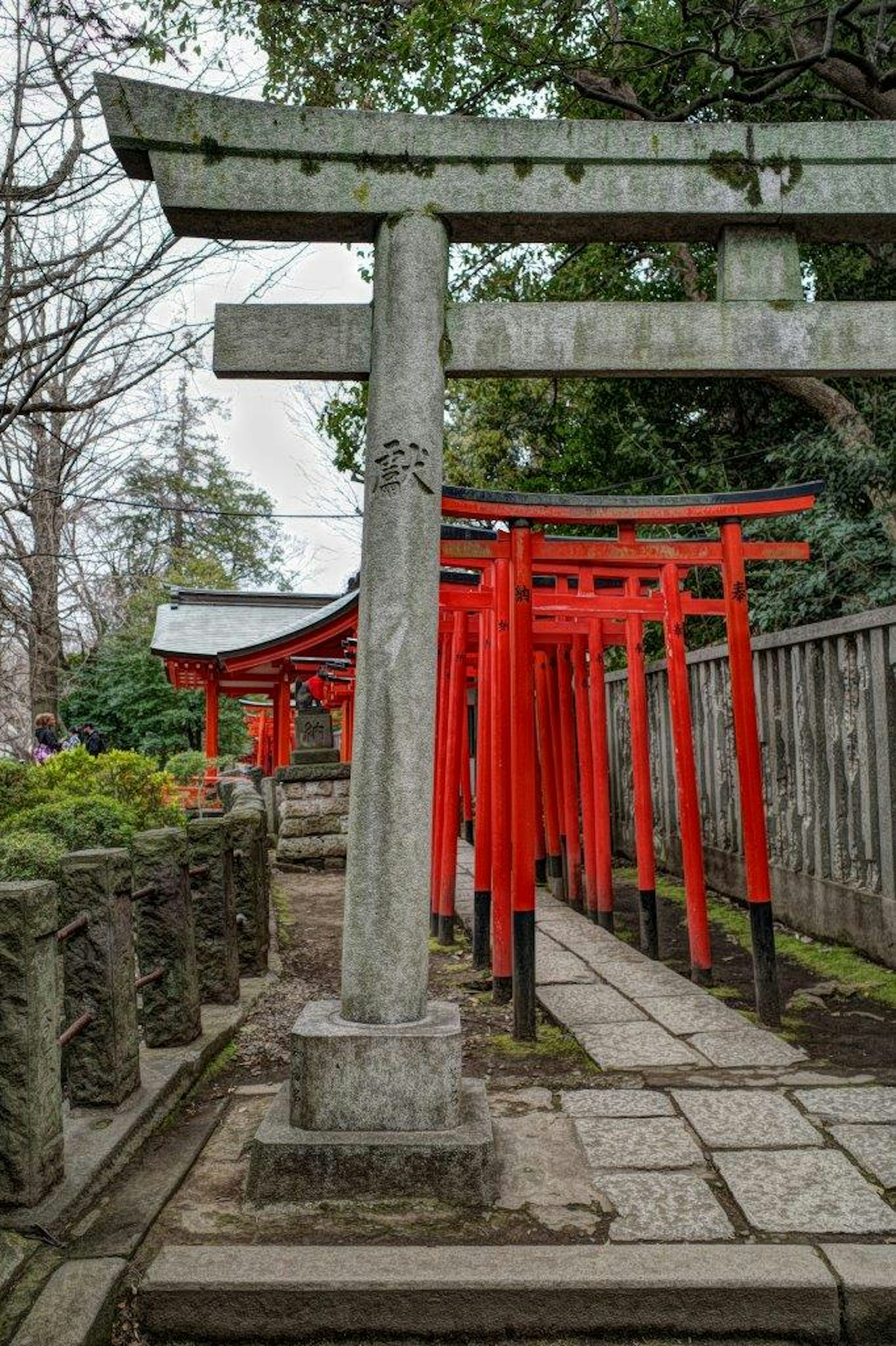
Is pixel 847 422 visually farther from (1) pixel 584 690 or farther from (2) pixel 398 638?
(2) pixel 398 638

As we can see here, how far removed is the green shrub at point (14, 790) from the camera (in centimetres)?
777

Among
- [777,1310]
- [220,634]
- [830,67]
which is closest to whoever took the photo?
[777,1310]

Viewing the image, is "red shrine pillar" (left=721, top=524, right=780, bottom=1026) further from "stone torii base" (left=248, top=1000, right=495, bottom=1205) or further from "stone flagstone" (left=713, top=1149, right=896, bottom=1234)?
"stone torii base" (left=248, top=1000, right=495, bottom=1205)

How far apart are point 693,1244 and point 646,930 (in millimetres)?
4147

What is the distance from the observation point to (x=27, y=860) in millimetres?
5289

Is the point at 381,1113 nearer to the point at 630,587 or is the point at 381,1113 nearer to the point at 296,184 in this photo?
the point at 296,184

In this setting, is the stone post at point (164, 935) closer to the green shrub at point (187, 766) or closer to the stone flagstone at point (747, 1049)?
the stone flagstone at point (747, 1049)

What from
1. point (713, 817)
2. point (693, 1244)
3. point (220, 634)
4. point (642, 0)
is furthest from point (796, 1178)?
point (220, 634)

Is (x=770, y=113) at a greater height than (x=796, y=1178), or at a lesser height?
greater

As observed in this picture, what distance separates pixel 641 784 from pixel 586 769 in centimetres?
78

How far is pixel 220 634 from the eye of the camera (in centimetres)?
1989

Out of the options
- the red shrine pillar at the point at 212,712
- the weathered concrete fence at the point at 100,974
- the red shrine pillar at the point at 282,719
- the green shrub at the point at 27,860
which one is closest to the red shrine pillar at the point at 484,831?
the weathered concrete fence at the point at 100,974

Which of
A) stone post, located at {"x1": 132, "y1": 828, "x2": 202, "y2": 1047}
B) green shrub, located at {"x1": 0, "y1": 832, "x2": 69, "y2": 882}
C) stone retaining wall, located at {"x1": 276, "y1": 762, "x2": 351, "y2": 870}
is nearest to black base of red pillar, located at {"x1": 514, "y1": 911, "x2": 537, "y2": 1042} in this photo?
stone post, located at {"x1": 132, "y1": 828, "x2": 202, "y2": 1047}

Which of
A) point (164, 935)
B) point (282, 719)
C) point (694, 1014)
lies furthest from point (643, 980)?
point (282, 719)
